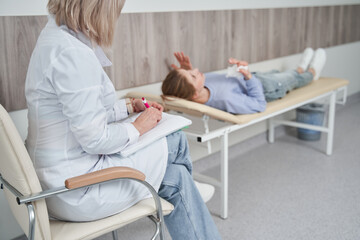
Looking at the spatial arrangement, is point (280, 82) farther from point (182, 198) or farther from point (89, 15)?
point (89, 15)

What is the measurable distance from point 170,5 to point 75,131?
1420mm

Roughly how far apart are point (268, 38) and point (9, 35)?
6.91 ft

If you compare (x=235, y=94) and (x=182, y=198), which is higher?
(x=235, y=94)

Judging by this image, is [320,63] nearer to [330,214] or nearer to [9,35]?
[330,214]

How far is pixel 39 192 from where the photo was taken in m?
1.09

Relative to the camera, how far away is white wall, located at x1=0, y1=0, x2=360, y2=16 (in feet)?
5.53

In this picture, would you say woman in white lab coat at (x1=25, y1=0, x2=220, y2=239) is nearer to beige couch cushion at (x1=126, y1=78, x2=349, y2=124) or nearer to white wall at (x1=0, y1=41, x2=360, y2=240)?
beige couch cushion at (x1=126, y1=78, x2=349, y2=124)

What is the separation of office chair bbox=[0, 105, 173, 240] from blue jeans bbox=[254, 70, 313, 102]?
148 cm

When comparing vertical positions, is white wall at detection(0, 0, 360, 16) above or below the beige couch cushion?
above

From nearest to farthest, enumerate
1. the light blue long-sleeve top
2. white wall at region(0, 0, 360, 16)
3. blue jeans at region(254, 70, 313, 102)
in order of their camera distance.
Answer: white wall at region(0, 0, 360, 16) → the light blue long-sleeve top → blue jeans at region(254, 70, 313, 102)

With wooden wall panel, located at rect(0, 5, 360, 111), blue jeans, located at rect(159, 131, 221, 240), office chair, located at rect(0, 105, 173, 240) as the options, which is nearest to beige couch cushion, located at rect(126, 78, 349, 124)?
wooden wall panel, located at rect(0, 5, 360, 111)

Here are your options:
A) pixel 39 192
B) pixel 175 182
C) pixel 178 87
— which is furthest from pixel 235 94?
pixel 39 192

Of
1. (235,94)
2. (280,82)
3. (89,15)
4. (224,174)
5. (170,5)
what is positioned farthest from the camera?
(280,82)

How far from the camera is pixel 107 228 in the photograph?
1218 millimetres
